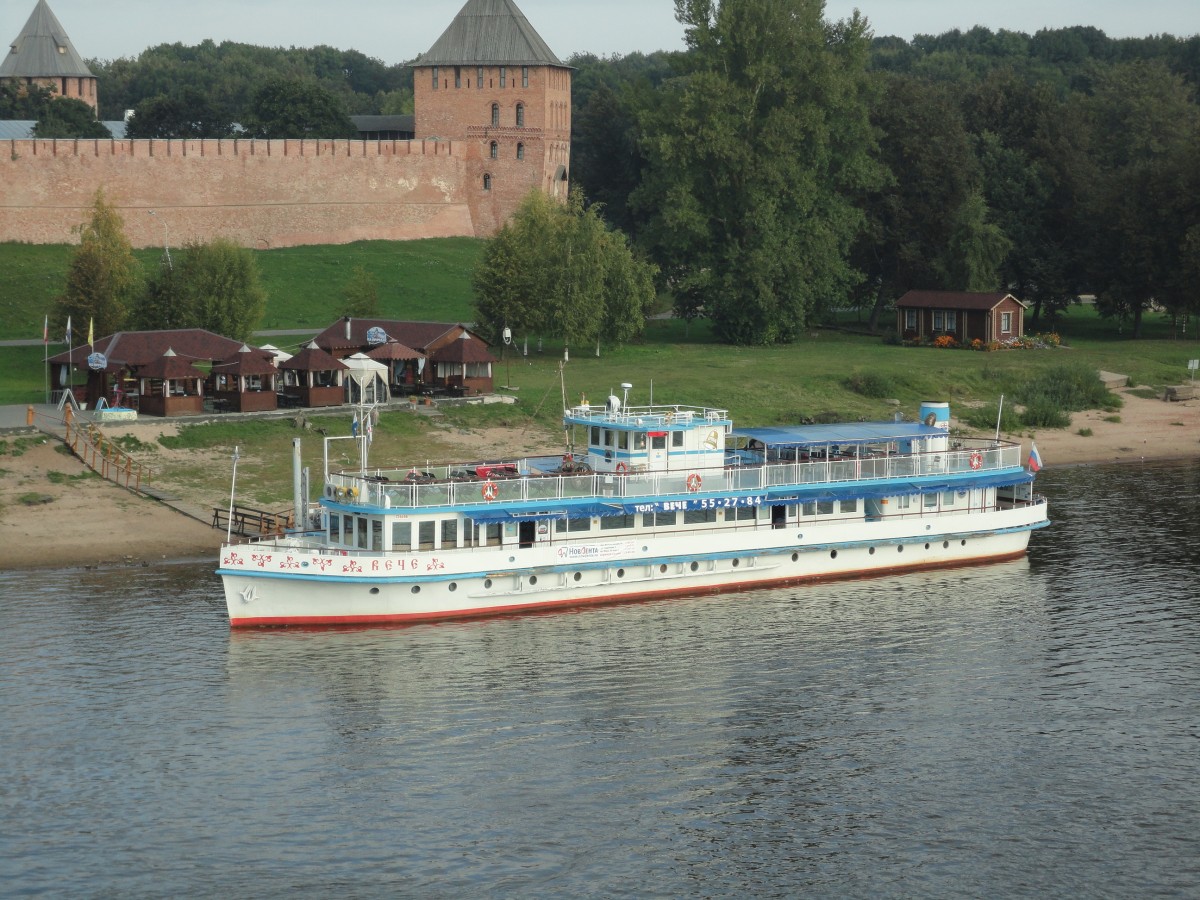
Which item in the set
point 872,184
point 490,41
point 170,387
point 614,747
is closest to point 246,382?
point 170,387

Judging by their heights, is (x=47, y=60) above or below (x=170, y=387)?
above

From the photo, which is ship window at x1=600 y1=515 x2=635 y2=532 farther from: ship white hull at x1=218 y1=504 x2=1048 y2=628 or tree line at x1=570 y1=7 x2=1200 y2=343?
tree line at x1=570 y1=7 x2=1200 y2=343

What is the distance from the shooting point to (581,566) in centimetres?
4666

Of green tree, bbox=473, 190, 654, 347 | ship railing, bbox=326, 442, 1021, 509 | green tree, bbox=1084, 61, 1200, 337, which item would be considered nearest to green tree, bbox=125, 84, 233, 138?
green tree, bbox=473, 190, 654, 347

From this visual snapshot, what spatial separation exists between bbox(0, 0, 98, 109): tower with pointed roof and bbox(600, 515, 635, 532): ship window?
12456 centimetres

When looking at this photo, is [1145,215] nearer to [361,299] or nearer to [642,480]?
[361,299]

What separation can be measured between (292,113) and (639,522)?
8971cm

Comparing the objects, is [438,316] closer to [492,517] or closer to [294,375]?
[294,375]

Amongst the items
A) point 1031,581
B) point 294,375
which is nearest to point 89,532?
point 294,375

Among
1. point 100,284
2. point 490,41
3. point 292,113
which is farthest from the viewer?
point 292,113

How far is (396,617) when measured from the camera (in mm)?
44531

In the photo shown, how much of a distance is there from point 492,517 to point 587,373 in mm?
32848

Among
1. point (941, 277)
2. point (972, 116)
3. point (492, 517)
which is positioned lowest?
point (492, 517)

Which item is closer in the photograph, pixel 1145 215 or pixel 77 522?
pixel 77 522
